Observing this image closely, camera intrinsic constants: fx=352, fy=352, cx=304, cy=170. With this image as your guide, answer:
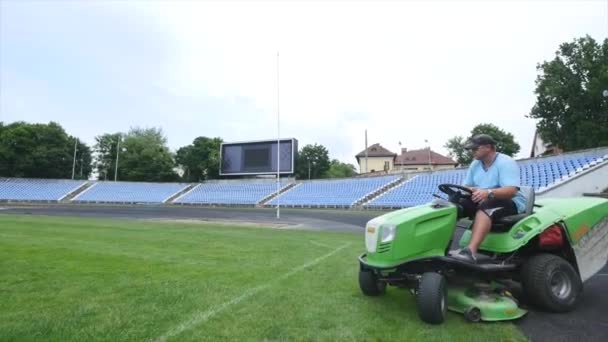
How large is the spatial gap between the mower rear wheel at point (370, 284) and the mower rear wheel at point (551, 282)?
1.58m

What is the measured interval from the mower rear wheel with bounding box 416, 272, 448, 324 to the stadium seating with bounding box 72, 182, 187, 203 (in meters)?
45.4

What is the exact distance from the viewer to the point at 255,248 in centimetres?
862

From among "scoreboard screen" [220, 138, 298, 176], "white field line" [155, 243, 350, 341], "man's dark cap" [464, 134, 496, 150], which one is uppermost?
"scoreboard screen" [220, 138, 298, 176]

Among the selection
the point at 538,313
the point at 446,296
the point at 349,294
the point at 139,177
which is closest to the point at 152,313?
the point at 349,294

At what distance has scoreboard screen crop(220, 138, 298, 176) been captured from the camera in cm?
3716

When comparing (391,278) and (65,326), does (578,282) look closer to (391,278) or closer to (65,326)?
(391,278)

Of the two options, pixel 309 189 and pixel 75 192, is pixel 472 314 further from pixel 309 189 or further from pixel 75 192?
pixel 75 192

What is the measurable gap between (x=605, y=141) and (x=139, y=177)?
6184 centimetres

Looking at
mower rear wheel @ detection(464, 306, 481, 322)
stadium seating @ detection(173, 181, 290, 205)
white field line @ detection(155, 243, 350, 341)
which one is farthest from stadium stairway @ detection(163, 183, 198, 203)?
mower rear wheel @ detection(464, 306, 481, 322)

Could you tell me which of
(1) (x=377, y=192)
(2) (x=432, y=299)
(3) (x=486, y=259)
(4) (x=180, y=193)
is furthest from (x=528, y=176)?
(4) (x=180, y=193)

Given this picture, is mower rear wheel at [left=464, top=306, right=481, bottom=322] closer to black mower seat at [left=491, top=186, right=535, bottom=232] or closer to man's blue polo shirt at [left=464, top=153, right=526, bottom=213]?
black mower seat at [left=491, top=186, right=535, bottom=232]

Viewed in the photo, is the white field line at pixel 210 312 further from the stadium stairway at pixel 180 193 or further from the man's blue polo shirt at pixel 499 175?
the stadium stairway at pixel 180 193

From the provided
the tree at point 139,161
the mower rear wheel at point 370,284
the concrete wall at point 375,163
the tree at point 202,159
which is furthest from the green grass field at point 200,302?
the concrete wall at point 375,163

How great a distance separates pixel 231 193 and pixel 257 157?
22.1 feet
